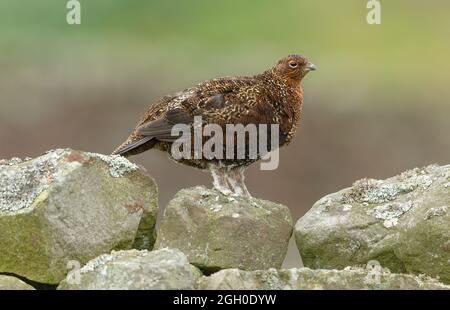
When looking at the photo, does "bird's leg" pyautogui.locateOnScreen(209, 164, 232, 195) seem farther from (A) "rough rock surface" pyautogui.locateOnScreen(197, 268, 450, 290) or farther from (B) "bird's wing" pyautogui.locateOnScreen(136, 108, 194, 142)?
(A) "rough rock surface" pyautogui.locateOnScreen(197, 268, 450, 290)

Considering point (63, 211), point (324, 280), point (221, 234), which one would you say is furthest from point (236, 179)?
point (324, 280)

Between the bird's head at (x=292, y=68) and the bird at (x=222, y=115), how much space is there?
262 mm

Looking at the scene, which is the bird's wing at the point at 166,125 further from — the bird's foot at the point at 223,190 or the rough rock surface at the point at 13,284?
the rough rock surface at the point at 13,284

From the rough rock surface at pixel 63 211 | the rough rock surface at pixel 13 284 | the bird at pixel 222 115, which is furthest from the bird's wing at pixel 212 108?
the rough rock surface at pixel 13 284

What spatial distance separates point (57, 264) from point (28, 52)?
80.3 feet

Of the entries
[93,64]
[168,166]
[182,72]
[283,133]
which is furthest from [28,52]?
[283,133]

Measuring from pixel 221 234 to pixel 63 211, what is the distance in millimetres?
1495

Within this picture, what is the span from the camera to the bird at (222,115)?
1321 cm

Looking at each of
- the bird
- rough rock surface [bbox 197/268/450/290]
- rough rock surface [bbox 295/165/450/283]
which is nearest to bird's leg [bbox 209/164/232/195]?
the bird

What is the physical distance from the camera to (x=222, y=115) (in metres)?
→ 13.3

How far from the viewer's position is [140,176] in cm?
1172

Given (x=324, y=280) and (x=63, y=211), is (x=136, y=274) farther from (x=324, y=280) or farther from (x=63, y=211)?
(x=324, y=280)
